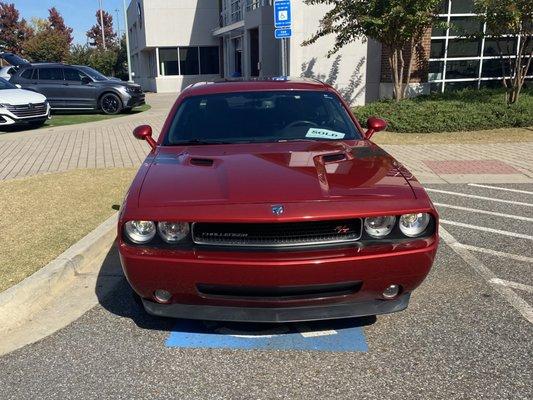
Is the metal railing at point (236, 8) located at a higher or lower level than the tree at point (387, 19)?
higher

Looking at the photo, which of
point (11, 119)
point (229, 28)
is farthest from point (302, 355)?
point (229, 28)

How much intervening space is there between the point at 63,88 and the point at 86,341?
636 inches

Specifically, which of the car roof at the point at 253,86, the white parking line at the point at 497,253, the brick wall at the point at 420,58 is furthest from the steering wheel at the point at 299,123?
the brick wall at the point at 420,58

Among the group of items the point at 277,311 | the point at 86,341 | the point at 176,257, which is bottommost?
the point at 86,341

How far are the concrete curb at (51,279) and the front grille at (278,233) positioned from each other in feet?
5.36

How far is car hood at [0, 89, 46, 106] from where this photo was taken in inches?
529

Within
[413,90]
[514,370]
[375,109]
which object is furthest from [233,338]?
[413,90]

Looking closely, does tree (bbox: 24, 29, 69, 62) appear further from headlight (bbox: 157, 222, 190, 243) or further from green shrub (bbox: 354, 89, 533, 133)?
headlight (bbox: 157, 222, 190, 243)

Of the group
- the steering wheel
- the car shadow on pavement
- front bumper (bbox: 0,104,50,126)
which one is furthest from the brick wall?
the car shadow on pavement

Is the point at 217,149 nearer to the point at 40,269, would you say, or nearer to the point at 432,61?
the point at 40,269

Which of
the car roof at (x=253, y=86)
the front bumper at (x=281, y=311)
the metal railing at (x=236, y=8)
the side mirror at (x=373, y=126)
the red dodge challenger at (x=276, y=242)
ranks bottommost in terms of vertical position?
the front bumper at (x=281, y=311)

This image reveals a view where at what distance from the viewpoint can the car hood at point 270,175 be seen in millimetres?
2932

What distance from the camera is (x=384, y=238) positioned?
2920 mm

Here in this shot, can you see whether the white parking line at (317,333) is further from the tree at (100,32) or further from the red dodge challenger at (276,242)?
the tree at (100,32)
